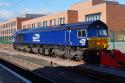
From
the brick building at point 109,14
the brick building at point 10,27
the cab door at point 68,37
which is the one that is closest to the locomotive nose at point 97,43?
the cab door at point 68,37

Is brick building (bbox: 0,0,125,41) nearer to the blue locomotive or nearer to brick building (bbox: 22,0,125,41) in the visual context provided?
brick building (bbox: 22,0,125,41)

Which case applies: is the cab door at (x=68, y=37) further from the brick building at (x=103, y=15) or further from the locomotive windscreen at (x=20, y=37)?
the brick building at (x=103, y=15)

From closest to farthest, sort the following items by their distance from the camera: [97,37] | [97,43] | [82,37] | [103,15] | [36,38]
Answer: [97,43] < [97,37] < [82,37] < [36,38] < [103,15]

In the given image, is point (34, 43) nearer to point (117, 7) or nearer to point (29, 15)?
point (117, 7)

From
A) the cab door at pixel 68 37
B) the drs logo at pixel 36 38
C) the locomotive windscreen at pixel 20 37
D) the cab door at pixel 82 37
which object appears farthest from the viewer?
the locomotive windscreen at pixel 20 37

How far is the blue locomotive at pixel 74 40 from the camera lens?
85.7ft

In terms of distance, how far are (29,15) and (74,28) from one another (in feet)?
364

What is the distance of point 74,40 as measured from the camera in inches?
1106

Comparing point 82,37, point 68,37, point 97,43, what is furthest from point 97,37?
point 68,37

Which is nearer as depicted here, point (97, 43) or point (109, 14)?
point (97, 43)

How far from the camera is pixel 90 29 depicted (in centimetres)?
2633

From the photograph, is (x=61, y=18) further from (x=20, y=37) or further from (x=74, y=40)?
(x=74, y=40)

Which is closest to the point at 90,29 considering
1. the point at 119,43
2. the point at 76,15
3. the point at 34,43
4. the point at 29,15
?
the point at 119,43

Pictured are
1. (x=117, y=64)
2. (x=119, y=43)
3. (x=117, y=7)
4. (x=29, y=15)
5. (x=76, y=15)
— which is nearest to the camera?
(x=117, y=64)
